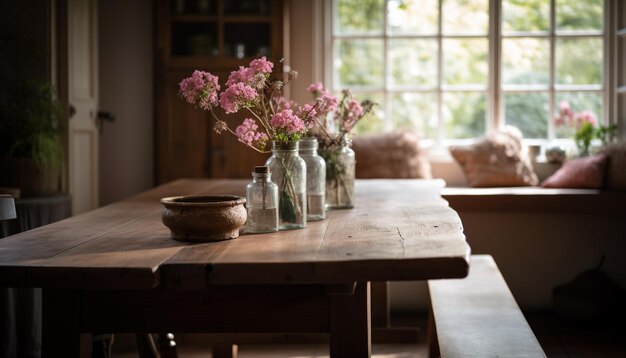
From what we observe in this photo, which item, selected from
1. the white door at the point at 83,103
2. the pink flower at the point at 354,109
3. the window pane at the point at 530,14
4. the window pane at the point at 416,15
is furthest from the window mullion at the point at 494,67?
the pink flower at the point at 354,109

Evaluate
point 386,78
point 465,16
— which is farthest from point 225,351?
point 465,16

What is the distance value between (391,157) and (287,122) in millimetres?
3053

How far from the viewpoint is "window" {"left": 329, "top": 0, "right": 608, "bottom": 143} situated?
5.78 m

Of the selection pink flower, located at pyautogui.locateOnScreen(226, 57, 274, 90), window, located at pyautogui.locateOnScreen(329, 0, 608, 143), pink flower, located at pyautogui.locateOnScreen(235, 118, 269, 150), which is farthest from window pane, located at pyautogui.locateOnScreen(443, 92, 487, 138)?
pink flower, located at pyautogui.locateOnScreen(226, 57, 274, 90)

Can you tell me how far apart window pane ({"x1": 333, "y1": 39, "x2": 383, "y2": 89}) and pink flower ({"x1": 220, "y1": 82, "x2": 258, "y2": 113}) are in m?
3.59

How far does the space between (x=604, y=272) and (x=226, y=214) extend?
3.60m

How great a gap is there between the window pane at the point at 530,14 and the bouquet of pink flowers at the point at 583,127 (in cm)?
56

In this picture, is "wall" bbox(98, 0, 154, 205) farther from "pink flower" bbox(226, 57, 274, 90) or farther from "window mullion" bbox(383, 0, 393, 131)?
"pink flower" bbox(226, 57, 274, 90)

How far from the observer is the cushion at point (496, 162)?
5453 millimetres

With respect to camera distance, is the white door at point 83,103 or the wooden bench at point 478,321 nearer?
the wooden bench at point 478,321

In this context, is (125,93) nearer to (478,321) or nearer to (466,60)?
(466,60)

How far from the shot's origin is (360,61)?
5949mm

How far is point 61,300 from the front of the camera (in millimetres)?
1981

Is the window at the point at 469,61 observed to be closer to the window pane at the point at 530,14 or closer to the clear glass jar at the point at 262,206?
the window pane at the point at 530,14
